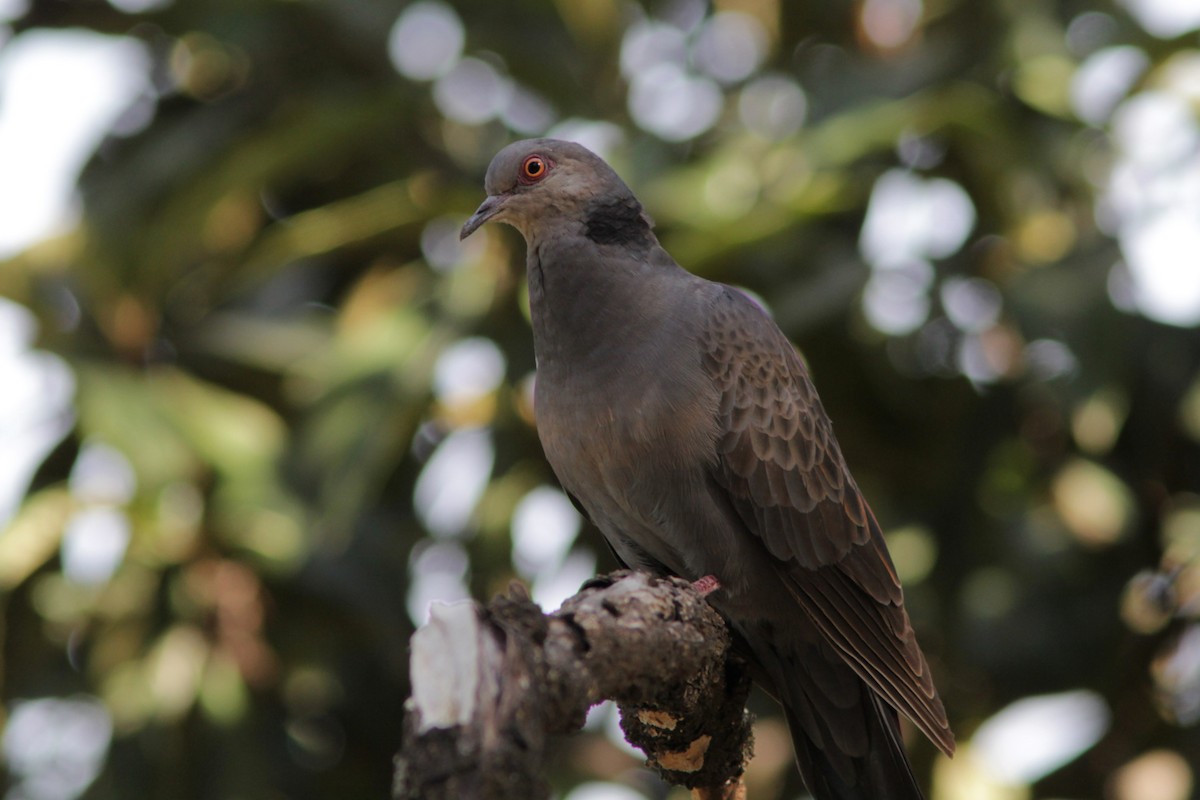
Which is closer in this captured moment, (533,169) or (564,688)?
(564,688)

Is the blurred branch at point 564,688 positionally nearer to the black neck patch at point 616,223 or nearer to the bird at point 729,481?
the bird at point 729,481

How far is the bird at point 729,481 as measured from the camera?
374 cm

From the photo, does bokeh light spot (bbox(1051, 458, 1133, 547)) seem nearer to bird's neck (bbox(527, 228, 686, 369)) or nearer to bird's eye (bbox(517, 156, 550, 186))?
bird's neck (bbox(527, 228, 686, 369))

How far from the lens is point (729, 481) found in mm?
3850

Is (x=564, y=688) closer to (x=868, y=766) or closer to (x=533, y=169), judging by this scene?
(x=868, y=766)

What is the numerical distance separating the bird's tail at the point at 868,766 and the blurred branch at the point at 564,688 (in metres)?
0.58

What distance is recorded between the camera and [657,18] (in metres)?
6.84

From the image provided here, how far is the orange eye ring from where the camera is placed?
13.9 feet

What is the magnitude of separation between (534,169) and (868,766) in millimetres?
2044

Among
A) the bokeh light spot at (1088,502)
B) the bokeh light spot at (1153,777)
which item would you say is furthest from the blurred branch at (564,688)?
the bokeh light spot at (1153,777)

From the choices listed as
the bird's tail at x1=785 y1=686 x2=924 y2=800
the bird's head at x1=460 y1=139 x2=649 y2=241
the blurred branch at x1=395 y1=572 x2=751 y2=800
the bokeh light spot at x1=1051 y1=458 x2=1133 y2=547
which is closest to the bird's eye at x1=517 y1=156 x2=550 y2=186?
the bird's head at x1=460 y1=139 x2=649 y2=241

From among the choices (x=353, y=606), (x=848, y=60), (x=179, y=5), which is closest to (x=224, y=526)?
(x=353, y=606)

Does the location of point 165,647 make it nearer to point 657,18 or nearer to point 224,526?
point 224,526

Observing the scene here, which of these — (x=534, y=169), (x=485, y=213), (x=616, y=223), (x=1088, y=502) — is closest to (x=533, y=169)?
(x=534, y=169)
